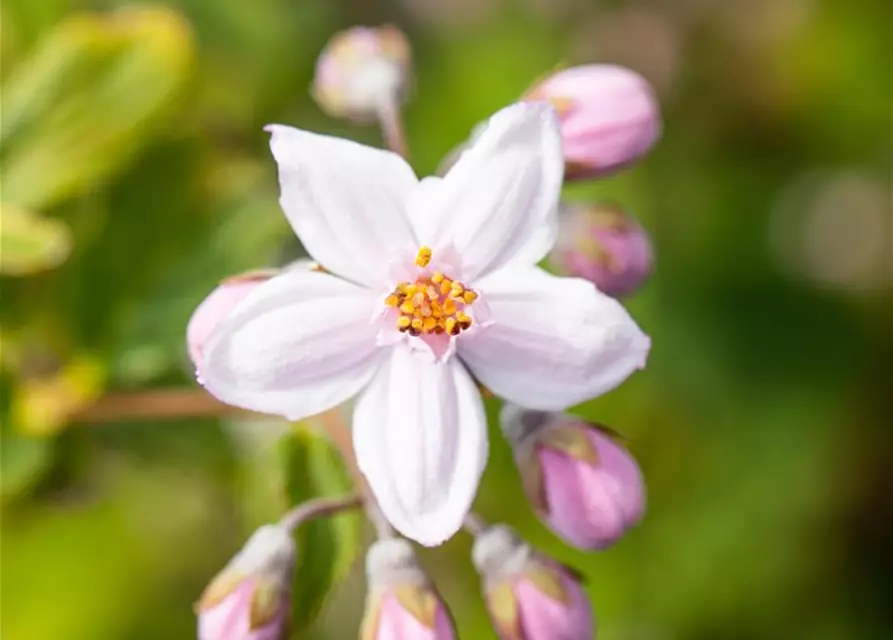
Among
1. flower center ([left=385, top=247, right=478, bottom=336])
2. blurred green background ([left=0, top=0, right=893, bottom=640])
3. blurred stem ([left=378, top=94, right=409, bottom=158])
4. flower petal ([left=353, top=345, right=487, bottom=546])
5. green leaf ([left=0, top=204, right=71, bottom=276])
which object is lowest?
blurred green background ([left=0, top=0, right=893, bottom=640])

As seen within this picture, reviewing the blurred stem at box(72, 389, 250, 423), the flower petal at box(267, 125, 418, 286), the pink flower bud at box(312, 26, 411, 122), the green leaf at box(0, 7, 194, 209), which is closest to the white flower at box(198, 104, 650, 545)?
the flower petal at box(267, 125, 418, 286)

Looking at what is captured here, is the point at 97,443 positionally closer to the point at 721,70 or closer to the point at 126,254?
the point at 126,254

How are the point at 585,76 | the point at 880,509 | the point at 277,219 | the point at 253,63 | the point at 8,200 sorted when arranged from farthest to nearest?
the point at 880,509, the point at 253,63, the point at 277,219, the point at 8,200, the point at 585,76

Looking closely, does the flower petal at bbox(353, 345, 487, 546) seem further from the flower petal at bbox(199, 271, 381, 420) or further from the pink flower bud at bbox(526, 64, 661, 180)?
the pink flower bud at bbox(526, 64, 661, 180)

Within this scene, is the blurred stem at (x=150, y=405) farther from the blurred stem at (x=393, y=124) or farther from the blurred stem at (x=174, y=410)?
the blurred stem at (x=393, y=124)

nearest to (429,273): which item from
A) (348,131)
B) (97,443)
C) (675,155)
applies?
(97,443)
